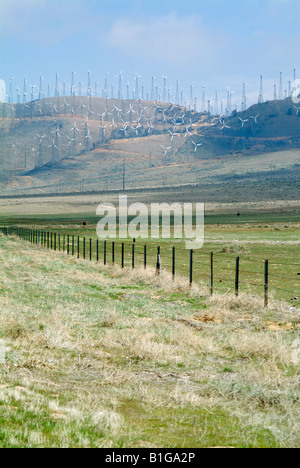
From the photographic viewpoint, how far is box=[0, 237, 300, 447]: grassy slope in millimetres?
6777

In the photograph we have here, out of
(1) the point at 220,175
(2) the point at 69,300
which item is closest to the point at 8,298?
(2) the point at 69,300

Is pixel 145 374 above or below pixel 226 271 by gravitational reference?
above

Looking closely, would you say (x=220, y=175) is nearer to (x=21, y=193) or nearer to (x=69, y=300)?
(x=21, y=193)

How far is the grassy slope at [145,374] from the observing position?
22.2 ft

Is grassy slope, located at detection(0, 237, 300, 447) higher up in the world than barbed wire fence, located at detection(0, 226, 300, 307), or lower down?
higher up

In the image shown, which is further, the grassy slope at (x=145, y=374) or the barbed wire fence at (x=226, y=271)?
the barbed wire fence at (x=226, y=271)

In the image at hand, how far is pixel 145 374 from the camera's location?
971 centimetres

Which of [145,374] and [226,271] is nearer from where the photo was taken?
[145,374]

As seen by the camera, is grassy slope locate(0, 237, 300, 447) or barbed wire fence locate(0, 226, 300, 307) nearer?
grassy slope locate(0, 237, 300, 447)

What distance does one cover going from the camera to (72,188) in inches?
7854

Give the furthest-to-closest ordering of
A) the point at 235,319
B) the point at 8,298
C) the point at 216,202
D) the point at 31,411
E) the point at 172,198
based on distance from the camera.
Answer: the point at 172,198
the point at 216,202
the point at 8,298
the point at 235,319
the point at 31,411
